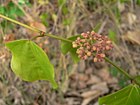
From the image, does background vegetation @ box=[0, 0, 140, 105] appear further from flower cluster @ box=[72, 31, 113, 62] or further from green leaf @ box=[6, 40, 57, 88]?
flower cluster @ box=[72, 31, 113, 62]

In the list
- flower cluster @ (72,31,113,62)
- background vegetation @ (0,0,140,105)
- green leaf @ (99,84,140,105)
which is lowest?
green leaf @ (99,84,140,105)

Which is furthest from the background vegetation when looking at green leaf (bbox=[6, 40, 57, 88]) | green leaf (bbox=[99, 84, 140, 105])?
green leaf (bbox=[99, 84, 140, 105])

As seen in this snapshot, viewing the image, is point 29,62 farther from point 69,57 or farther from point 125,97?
point 69,57

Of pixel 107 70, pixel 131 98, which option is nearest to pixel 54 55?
pixel 107 70

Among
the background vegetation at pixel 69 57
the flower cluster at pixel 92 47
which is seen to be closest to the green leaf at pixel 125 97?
the flower cluster at pixel 92 47

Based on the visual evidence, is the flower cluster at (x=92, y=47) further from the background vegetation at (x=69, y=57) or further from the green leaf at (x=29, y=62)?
the background vegetation at (x=69, y=57)

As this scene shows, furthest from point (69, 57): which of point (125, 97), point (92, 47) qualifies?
point (92, 47)
